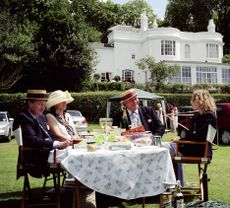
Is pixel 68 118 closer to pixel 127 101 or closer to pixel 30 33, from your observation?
pixel 127 101

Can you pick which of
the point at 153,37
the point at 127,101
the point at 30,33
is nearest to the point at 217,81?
the point at 153,37

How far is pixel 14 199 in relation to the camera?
277 inches

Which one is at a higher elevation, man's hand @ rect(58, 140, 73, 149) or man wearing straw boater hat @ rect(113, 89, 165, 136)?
man wearing straw boater hat @ rect(113, 89, 165, 136)

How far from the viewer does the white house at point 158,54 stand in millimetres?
47250

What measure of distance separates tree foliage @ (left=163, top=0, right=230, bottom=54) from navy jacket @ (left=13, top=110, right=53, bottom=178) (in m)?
61.6

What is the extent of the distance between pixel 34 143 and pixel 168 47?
44.5 metres

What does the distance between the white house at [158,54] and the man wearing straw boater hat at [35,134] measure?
39.3 metres

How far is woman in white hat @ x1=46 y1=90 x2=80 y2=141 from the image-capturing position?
6.29 metres

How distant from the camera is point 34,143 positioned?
584cm

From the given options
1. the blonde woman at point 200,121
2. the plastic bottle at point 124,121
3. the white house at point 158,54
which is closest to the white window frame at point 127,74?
the white house at point 158,54

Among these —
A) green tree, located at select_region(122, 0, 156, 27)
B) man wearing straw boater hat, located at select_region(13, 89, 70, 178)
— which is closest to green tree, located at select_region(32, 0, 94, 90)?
man wearing straw boater hat, located at select_region(13, 89, 70, 178)

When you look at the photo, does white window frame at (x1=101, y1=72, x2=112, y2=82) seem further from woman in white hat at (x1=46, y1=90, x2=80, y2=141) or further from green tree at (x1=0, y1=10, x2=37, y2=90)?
woman in white hat at (x1=46, y1=90, x2=80, y2=141)

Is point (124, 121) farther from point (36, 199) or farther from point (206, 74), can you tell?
point (206, 74)

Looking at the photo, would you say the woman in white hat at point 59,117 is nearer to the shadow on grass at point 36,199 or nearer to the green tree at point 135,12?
the shadow on grass at point 36,199
